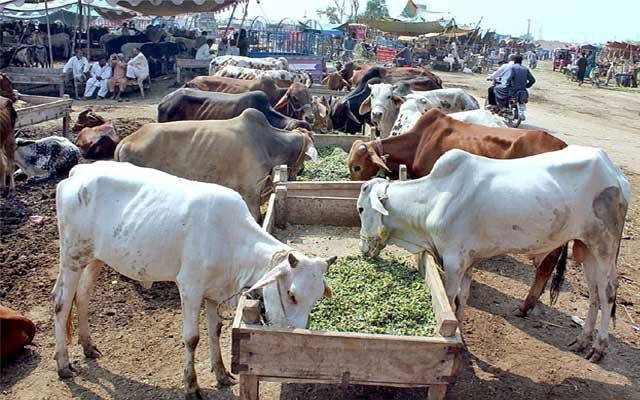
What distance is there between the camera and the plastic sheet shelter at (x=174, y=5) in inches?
733

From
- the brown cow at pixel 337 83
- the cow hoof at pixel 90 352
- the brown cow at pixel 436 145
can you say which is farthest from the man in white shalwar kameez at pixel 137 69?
the cow hoof at pixel 90 352

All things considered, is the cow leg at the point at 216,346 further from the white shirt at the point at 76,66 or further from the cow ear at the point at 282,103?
the white shirt at the point at 76,66

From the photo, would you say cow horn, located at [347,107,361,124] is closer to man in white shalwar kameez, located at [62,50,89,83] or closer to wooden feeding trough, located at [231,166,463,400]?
wooden feeding trough, located at [231,166,463,400]

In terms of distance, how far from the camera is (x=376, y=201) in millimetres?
5336

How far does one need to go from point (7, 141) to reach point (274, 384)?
22.2 ft

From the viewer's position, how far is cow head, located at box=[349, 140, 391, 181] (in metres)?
7.20

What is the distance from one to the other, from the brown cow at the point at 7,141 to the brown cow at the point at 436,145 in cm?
549

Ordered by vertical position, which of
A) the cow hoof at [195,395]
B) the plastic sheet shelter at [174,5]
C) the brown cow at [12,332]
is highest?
the plastic sheet shelter at [174,5]

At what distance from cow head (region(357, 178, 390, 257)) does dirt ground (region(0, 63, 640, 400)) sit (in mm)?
503

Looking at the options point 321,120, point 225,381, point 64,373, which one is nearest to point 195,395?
point 225,381

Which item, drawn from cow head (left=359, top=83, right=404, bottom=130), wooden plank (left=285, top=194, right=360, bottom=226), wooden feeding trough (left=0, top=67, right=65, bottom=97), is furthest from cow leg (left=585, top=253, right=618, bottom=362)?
wooden feeding trough (left=0, top=67, right=65, bottom=97)

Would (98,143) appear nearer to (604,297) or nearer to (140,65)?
(604,297)

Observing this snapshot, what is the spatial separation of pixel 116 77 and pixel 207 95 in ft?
35.2

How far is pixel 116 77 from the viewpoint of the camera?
18984 mm
